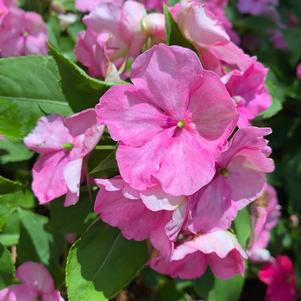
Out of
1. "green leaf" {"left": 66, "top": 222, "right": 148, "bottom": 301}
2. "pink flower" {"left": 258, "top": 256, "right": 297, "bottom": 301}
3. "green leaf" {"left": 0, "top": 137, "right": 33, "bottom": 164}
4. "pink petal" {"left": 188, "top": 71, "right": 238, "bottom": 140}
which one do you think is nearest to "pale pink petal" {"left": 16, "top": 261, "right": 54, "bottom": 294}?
"green leaf" {"left": 66, "top": 222, "right": 148, "bottom": 301}

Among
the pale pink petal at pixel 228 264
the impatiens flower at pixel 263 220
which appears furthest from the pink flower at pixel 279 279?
the pale pink petal at pixel 228 264

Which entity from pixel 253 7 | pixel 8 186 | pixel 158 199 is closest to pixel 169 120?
pixel 158 199

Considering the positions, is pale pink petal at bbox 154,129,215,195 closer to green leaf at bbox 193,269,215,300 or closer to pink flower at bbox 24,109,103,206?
pink flower at bbox 24,109,103,206

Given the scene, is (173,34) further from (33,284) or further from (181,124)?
(33,284)

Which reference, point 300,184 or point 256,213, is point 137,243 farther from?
point 300,184

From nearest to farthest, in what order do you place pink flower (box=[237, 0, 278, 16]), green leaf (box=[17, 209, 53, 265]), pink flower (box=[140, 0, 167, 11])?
green leaf (box=[17, 209, 53, 265]) → pink flower (box=[140, 0, 167, 11]) → pink flower (box=[237, 0, 278, 16])

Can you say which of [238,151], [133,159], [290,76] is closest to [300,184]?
[290,76]

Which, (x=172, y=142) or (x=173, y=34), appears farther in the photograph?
(x=173, y=34)
